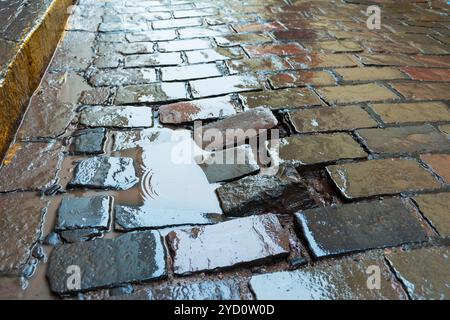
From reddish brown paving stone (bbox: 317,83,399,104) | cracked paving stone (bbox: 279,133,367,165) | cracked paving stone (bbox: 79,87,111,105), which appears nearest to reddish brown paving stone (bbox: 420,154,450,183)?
cracked paving stone (bbox: 279,133,367,165)

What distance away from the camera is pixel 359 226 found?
1.48m

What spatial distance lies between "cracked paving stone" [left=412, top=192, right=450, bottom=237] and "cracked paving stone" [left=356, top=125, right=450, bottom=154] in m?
0.34

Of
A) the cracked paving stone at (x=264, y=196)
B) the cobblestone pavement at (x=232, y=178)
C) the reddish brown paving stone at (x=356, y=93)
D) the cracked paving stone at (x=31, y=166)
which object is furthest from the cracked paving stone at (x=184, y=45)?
the cracked paving stone at (x=264, y=196)

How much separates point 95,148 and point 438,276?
1.61m

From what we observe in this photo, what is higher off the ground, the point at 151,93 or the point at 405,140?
the point at 151,93

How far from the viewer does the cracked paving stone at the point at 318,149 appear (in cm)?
184

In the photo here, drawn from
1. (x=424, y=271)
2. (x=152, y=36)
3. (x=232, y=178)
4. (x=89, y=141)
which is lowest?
(x=424, y=271)

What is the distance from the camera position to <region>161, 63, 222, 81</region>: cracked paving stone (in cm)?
260

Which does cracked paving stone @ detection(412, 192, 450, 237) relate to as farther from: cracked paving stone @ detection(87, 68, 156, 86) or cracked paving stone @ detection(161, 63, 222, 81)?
cracked paving stone @ detection(87, 68, 156, 86)

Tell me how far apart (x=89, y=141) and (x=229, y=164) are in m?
0.76

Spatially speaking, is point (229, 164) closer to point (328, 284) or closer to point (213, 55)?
point (328, 284)

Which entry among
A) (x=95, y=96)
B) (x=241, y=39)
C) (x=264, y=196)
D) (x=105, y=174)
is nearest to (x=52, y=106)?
(x=95, y=96)
